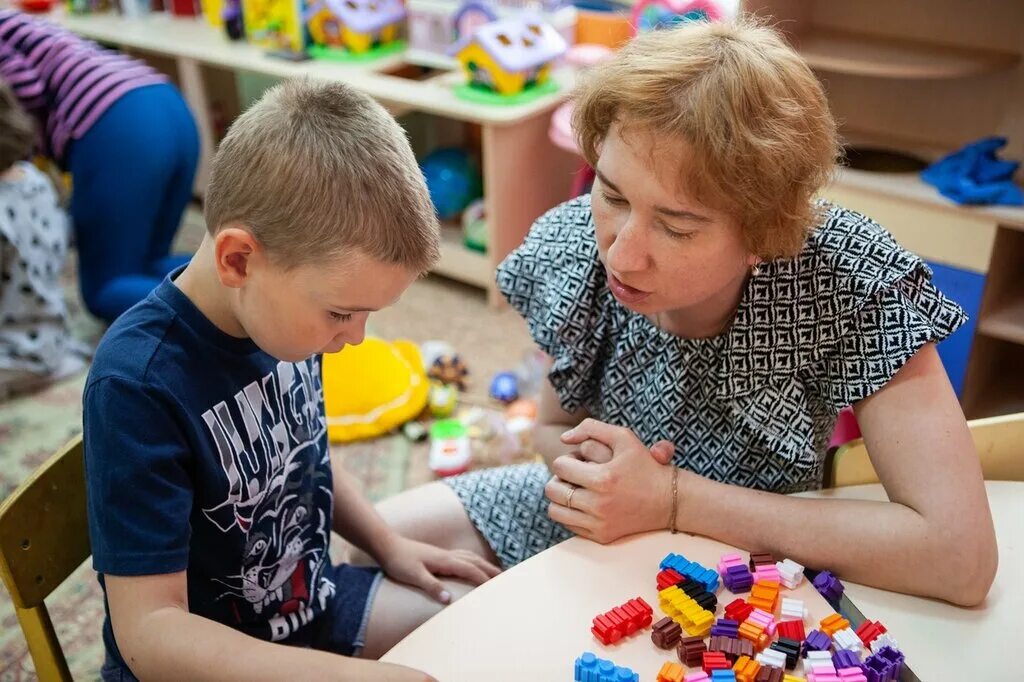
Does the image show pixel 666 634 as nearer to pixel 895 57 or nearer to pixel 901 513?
pixel 901 513

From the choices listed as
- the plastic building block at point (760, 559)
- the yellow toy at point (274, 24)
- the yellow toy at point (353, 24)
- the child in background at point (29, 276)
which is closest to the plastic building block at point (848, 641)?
the plastic building block at point (760, 559)

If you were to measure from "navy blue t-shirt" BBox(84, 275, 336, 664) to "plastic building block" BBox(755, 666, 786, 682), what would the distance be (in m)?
0.54

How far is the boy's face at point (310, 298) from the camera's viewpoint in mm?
874

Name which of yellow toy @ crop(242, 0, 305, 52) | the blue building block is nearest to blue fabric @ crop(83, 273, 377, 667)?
the blue building block

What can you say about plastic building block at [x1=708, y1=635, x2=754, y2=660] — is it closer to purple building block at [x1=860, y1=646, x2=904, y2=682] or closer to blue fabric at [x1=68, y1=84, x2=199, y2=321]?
purple building block at [x1=860, y1=646, x2=904, y2=682]

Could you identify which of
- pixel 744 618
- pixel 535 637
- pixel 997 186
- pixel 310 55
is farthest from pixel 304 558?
pixel 310 55

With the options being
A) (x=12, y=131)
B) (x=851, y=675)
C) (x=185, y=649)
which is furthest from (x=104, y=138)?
(x=851, y=675)

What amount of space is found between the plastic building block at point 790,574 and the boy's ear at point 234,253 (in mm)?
602

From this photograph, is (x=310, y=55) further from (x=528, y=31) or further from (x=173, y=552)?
(x=173, y=552)

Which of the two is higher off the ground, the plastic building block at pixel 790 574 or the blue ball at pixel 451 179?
the plastic building block at pixel 790 574

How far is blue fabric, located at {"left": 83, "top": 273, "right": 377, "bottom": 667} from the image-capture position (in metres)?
0.86

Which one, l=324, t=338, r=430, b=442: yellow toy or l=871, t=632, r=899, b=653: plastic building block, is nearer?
l=871, t=632, r=899, b=653: plastic building block

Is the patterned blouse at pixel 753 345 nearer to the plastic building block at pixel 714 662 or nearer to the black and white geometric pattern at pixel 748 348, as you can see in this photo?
the black and white geometric pattern at pixel 748 348

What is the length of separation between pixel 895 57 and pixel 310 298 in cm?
173
